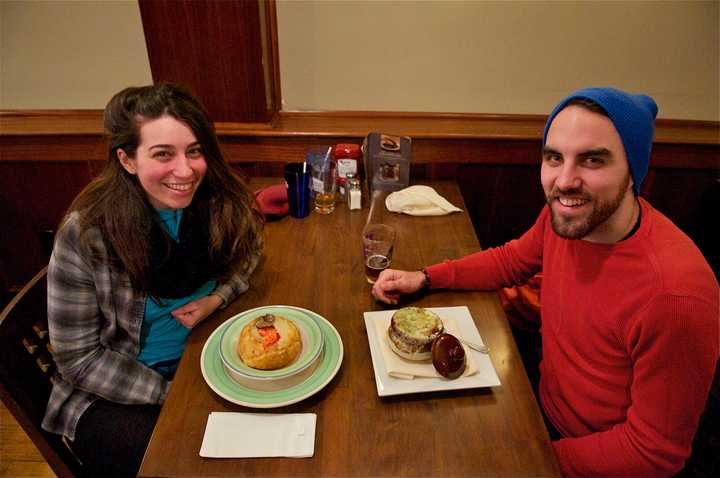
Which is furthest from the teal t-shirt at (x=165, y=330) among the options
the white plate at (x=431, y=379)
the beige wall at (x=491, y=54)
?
the beige wall at (x=491, y=54)

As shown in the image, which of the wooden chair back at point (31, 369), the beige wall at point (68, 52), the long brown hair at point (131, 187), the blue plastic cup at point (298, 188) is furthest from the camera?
the beige wall at point (68, 52)

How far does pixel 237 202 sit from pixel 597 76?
6.38 ft

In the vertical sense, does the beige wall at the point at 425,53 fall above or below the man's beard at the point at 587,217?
above

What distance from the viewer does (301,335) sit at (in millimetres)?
1109

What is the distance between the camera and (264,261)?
1.47 metres

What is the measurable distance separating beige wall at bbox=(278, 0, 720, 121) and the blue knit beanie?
4.77ft

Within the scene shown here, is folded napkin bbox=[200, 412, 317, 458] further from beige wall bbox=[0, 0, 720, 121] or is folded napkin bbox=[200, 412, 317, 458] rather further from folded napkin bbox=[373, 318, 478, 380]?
beige wall bbox=[0, 0, 720, 121]

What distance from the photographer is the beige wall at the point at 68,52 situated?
224cm

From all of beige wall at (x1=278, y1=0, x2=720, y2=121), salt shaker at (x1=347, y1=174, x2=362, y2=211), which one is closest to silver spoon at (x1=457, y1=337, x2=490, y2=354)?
salt shaker at (x1=347, y1=174, x2=362, y2=211)

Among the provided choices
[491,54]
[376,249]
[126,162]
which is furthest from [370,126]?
[126,162]

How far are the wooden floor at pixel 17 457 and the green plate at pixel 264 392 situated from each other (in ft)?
4.10

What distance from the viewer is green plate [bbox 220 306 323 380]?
1001mm

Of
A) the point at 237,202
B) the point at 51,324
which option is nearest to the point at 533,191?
the point at 237,202

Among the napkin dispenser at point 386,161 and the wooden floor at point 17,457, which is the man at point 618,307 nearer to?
the napkin dispenser at point 386,161
